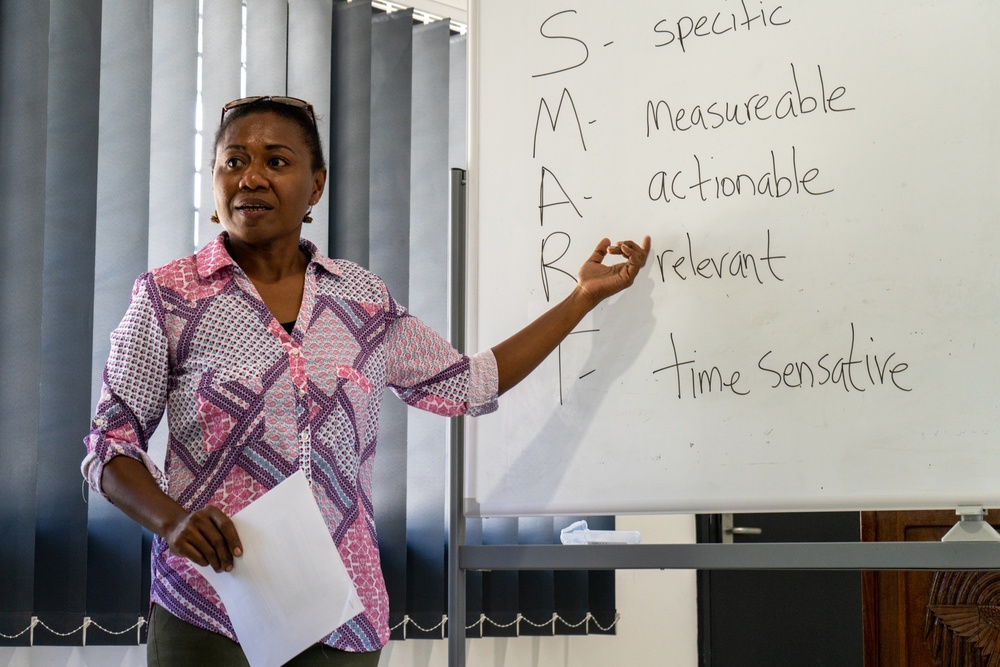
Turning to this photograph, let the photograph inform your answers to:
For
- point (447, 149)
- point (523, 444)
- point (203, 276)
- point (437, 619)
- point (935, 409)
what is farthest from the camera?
point (447, 149)

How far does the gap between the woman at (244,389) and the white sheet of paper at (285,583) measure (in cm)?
3

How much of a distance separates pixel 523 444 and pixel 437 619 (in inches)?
42.9

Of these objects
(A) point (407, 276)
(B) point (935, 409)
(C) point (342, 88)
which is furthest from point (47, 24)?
(B) point (935, 409)

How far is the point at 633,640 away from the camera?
306 cm

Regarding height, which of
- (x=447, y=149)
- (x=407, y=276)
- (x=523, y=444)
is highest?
(x=447, y=149)

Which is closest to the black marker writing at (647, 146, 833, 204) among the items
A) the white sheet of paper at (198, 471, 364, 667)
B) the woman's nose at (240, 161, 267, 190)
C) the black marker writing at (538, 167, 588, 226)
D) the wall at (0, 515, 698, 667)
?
the black marker writing at (538, 167, 588, 226)

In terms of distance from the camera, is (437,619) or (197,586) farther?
(437,619)

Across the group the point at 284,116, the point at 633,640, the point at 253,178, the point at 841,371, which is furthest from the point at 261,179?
the point at 633,640

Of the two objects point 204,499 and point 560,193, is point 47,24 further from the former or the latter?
point 204,499

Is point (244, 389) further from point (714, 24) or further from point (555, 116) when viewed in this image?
point (714, 24)

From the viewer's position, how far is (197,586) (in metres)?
1.14

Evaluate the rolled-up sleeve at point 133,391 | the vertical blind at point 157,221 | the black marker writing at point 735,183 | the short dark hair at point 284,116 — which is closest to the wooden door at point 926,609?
the vertical blind at point 157,221

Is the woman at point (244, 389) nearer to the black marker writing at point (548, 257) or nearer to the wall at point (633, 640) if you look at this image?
the black marker writing at point (548, 257)

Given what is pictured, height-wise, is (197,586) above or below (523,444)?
below
